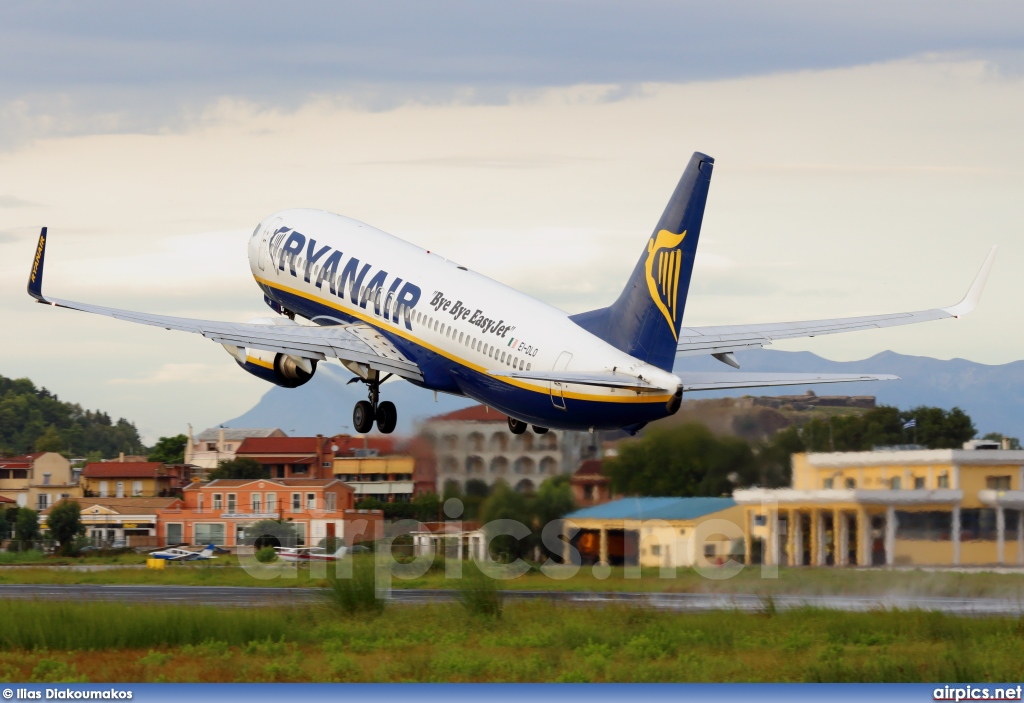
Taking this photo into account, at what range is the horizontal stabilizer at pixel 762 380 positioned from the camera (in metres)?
38.5

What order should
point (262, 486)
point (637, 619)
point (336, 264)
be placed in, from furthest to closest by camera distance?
point (262, 486) < point (336, 264) < point (637, 619)

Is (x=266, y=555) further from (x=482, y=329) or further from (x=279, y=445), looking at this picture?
(x=279, y=445)

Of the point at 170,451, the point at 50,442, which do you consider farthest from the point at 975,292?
the point at 50,442

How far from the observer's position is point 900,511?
38.6 meters

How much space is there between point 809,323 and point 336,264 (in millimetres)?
16113

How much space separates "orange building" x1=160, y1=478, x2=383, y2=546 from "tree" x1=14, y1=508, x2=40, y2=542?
8666 mm

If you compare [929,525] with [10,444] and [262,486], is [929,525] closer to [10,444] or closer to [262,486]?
[262,486]

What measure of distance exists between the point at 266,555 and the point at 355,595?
2434 centimetres

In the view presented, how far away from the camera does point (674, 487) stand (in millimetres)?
41656

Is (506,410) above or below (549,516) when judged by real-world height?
above

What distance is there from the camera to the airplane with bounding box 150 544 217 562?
233 feet

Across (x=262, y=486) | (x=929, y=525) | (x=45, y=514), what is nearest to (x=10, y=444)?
(x=45, y=514)

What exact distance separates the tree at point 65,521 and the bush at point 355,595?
137ft

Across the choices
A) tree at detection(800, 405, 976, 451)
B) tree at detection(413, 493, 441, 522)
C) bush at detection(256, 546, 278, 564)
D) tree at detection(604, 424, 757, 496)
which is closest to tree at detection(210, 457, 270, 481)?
bush at detection(256, 546, 278, 564)
